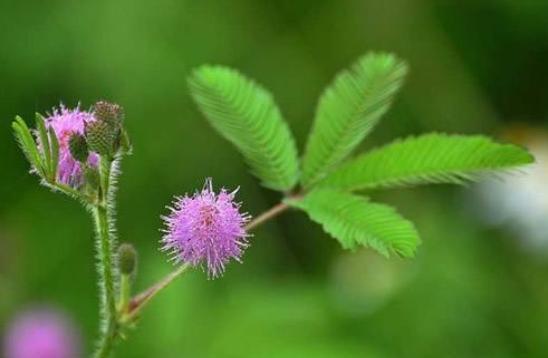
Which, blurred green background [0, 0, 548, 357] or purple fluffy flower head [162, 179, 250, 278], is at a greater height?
purple fluffy flower head [162, 179, 250, 278]

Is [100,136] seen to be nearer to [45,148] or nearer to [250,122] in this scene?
[45,148]

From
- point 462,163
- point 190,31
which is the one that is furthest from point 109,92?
point 462,163

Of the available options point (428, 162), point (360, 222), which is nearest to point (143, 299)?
point (360, 222)

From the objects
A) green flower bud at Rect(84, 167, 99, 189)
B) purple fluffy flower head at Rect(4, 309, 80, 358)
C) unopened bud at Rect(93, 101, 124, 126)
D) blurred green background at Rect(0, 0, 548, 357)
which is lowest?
purple fluffy flower head at Rect(4, 309, 80, 358)

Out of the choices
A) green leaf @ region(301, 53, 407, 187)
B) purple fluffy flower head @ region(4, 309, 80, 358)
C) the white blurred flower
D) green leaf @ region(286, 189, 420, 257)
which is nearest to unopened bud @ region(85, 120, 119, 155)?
green leaf @ region(286, 189, 420, 257)

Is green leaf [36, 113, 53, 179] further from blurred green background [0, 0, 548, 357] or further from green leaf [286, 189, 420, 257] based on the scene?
blurred green background [0, 0, 548, 357]
